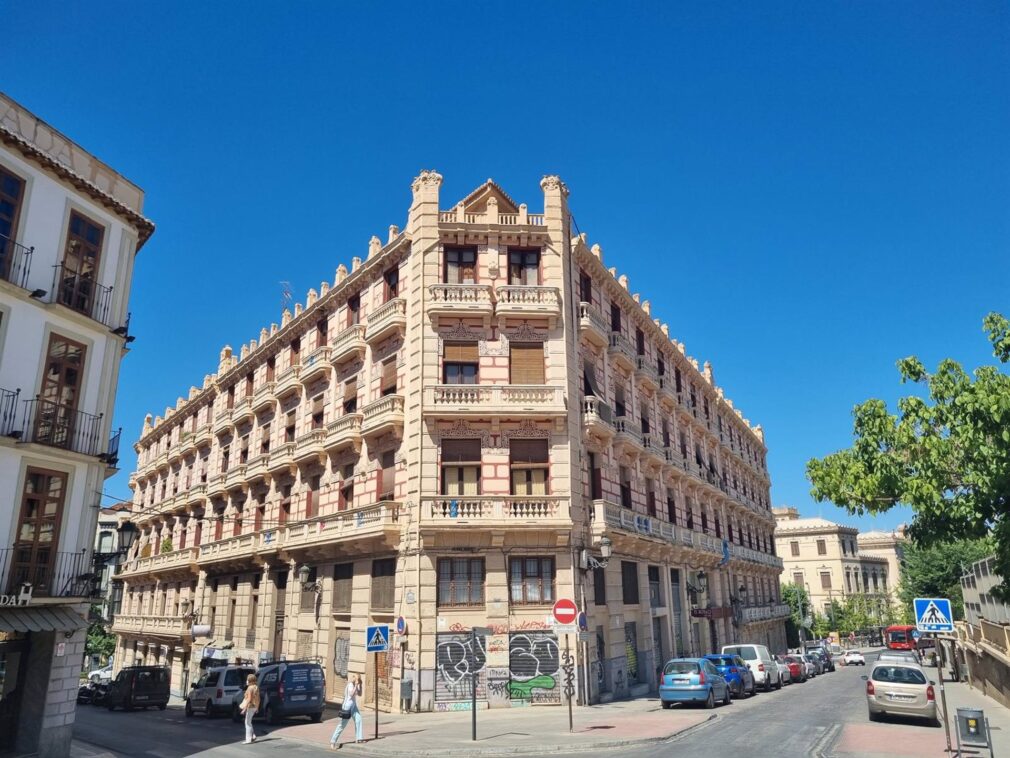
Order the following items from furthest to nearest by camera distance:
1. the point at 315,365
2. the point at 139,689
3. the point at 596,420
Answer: the point at 315,365
the point at 139,689
the point at 596,420

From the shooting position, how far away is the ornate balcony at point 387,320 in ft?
87.4

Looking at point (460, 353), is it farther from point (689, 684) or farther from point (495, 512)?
point (689, 684)

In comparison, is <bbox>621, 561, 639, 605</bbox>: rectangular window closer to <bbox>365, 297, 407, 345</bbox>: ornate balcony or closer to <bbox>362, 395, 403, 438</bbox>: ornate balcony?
<bbox>362, 395, 403, 438</bbox>: ornate balcony

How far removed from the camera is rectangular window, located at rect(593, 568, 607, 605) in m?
25.7

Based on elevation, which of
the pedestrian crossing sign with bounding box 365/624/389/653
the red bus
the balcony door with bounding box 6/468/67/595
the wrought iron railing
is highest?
the wrought iron railing

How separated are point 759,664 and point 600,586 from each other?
9167 mm

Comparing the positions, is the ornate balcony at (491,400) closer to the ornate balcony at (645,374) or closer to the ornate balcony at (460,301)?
the ornate balcony at (460,301)

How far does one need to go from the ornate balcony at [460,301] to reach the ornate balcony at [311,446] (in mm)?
8179

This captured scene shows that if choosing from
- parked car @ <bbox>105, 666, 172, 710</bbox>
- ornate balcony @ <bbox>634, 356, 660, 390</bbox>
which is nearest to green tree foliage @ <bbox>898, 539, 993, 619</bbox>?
ornate balcony @ <bbox>634, 356, 660, 390</bbox>

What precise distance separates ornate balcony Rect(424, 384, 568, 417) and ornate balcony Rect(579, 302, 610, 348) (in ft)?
12.4

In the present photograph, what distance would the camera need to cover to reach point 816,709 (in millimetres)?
22109

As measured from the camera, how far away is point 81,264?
17.8 meters

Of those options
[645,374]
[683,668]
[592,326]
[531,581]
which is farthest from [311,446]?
[683,668]

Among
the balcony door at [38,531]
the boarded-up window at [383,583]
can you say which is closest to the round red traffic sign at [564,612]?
the boarded-up window at [383,583]
